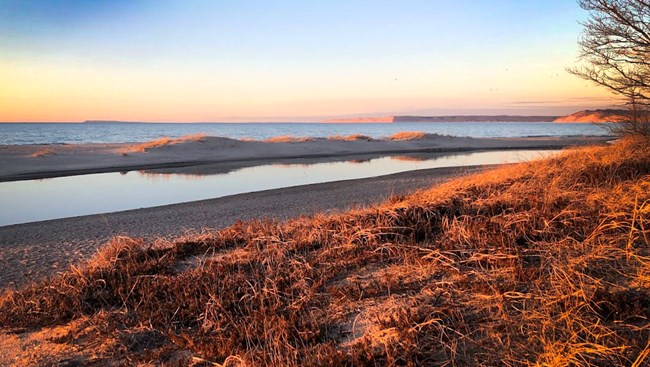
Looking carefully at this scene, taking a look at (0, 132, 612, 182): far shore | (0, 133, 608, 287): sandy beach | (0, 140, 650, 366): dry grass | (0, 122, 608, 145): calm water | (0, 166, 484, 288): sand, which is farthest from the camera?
(0, 122, 608, 145): calm water

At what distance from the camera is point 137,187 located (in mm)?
21250

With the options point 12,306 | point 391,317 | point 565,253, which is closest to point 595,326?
point 391,317

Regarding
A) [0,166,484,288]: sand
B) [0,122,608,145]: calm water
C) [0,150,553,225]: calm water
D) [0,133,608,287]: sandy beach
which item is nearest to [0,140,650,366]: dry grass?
[0,133,608,287]: sandy beach

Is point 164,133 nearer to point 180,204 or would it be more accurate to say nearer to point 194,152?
point 194,152

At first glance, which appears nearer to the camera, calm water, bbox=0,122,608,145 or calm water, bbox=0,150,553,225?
calm water, bbox=0,150,553,225

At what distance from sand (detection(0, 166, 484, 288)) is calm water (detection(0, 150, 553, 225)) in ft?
6.71

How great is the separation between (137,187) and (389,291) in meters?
18.9

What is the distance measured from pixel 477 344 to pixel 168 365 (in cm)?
263

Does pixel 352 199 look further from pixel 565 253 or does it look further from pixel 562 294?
pixel 562 294

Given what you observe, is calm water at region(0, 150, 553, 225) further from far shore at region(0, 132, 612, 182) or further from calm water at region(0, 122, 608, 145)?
calm water at region(0, 122, 608, 145)

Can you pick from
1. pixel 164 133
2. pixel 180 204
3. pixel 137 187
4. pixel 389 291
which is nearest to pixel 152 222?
pixel 180 204

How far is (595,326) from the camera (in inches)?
141

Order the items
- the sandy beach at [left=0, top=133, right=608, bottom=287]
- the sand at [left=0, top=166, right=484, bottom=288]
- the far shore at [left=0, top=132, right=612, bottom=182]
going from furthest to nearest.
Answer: the far shore at [left=0, top=132, right=612, bottom=182]
the sandy beach at [left=0, top=133, right=608, bottom=287]
the sand at [left=0, top=166, right=484, bottom=288]

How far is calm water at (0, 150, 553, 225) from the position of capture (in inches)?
636
